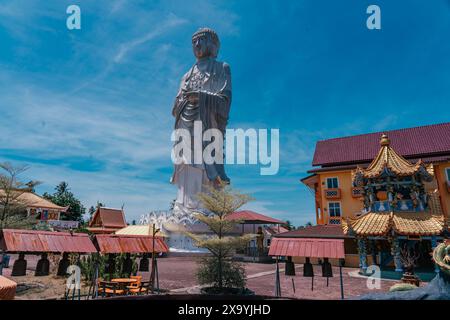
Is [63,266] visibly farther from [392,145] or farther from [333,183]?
[392,145]

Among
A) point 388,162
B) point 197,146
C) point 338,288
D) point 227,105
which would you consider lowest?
point 338,288

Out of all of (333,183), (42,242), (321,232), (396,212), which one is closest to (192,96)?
(333,183)

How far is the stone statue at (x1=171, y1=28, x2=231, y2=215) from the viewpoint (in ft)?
98.9

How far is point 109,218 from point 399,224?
3322 centimetres

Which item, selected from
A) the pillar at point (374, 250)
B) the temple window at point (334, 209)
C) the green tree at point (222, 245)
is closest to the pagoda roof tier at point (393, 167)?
the pillar at point (374, 250)

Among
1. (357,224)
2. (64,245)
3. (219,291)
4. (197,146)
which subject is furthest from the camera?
(197,146)

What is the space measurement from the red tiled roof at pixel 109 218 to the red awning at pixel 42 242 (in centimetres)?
2816

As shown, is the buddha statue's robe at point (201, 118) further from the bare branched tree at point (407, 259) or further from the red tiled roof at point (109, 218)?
the bare branched tree at point (407, 259)

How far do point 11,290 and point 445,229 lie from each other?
59.5 ft

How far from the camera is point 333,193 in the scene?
2494 centimetres
